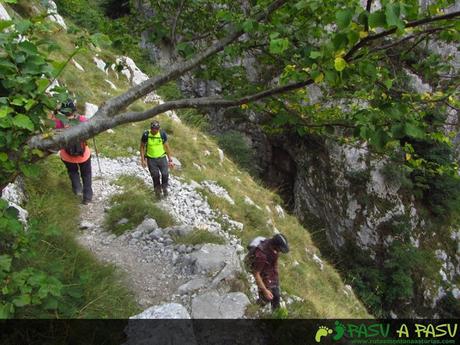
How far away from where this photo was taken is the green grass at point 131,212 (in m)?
7.26

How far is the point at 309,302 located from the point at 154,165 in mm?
4306

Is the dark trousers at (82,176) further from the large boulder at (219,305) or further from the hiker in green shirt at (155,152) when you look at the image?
the large boulder at (219,305)

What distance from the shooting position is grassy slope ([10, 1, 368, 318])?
808cm

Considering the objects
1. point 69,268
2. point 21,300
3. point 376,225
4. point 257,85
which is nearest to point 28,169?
point 21,300

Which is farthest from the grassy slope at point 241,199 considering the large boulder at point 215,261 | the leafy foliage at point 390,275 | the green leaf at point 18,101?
the leafy foliage at point 390,275

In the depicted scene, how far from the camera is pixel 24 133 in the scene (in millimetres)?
2773

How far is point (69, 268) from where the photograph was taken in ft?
16.4

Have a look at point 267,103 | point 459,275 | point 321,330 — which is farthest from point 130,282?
point 459,275

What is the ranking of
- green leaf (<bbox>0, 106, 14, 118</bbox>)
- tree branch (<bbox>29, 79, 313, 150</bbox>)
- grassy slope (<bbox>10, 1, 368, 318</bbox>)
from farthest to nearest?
grassy slope (<bbox>10, 1, 368, 318</bbox>)
tree branch (<bbox>29, 79, 313, 150</bbox>)
green leaf (<bbox>0, 106, 14, 118</bbox>)

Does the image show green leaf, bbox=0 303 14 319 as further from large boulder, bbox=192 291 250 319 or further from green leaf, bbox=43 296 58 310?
large boulder, bbox=192 291 250 319

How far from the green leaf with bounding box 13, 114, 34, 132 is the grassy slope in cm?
451

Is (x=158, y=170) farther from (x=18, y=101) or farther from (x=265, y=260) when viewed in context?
(x=18, y=101)

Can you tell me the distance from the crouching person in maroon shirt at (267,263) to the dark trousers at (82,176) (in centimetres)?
391
